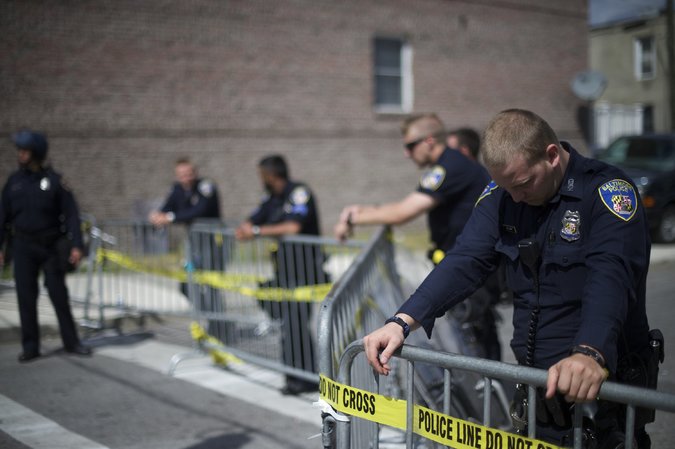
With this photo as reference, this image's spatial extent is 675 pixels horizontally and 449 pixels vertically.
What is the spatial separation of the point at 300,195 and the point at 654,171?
384 inches

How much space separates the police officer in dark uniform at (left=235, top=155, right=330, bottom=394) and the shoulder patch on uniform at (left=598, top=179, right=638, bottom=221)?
357cm

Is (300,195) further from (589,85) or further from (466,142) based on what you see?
(589,85)

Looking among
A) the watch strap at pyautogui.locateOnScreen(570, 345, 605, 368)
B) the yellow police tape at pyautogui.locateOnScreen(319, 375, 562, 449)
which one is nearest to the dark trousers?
the yellow police tape at pyautogui.locateOnScreen(319, 375, 562, 449)

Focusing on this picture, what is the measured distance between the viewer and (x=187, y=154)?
14023 millimetres

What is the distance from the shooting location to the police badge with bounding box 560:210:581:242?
2.44m

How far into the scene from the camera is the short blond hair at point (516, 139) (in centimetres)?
238

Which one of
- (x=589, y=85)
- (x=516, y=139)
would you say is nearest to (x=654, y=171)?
(x=589, y=85)

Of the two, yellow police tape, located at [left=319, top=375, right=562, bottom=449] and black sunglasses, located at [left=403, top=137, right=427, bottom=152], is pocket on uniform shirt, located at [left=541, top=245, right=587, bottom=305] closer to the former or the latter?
yellow police tape, located at [left=319, top=375, right=562, bottom=449]

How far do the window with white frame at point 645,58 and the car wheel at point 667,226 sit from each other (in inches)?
413

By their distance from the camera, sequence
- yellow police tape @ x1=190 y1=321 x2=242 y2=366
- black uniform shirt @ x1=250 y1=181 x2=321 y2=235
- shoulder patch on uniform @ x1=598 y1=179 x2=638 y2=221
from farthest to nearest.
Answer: yellow police tape @ x1=190 y1=321 x2=242 y2=366
black uniform shirt @ x1=250 y1=181 x2=321 y2=235
shoulder patch on uniform @ x1=598 y1=179 x2=638 y2=221

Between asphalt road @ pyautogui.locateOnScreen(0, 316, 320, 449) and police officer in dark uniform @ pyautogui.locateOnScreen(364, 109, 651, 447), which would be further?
asphalt road @ pyautogui.locateOnScreen(0, 316, 320, 449)

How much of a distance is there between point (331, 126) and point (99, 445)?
12.0m

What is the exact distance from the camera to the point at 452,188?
15.2 feet

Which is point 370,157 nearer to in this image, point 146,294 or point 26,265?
point 146,294
